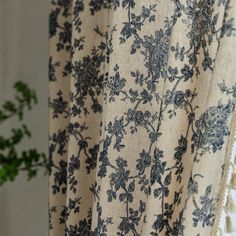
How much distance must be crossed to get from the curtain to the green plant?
0.99ft

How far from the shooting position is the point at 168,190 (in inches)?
29.3

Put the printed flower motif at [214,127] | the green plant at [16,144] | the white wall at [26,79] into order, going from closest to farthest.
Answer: the printed flower motif at [214,127] → the green plant at [16,144] → the white wall at [26,79]

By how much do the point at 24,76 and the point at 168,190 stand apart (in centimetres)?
97

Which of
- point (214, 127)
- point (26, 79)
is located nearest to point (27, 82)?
point (26, 79)

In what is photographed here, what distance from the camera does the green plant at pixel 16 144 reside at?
4.32ft

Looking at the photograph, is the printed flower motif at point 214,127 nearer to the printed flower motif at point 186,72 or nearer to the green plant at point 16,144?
the printed flower motif at point 186,72

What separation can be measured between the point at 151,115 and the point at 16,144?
0.77 metres

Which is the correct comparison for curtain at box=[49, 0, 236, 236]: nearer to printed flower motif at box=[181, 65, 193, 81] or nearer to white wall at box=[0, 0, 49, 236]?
printed flower motif at box=[181, 65, 193, 81]

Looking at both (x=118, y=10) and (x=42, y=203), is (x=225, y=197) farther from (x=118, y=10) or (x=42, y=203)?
(x=42, y=203)

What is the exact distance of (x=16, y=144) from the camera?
147 cm

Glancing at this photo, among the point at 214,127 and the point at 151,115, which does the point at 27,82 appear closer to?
the point at 151,115

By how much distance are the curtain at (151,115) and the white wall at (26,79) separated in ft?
1.58

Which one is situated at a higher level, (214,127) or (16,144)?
(214,127)

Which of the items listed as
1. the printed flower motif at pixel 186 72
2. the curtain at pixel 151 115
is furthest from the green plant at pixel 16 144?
the printed flower motif at pixel 186 72
